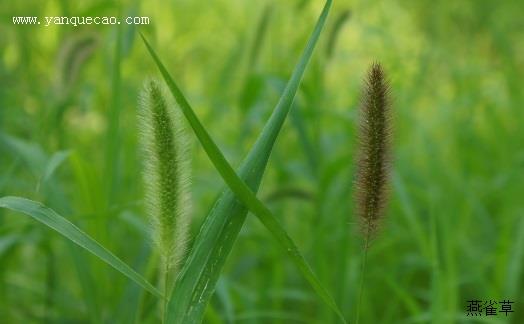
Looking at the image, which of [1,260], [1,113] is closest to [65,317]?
[1,260]

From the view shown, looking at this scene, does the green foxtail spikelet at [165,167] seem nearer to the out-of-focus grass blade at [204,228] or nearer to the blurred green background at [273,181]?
the out-of-focus grass blade at [204,228]

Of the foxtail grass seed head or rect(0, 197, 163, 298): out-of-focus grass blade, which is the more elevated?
the foxtail grass seed head

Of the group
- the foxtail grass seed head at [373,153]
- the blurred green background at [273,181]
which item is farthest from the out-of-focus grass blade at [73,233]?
the foxtail grass seed head at [373,153]

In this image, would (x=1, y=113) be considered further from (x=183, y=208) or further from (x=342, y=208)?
(x=183, y=208)

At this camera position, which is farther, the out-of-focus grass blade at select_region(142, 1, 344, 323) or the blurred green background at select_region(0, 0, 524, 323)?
the blurred green background at select_region(0, 0, 524, 323)

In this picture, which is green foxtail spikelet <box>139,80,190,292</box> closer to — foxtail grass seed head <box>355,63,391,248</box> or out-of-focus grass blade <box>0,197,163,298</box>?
out-of-focus grass blade <box>0,197,163,298</box>

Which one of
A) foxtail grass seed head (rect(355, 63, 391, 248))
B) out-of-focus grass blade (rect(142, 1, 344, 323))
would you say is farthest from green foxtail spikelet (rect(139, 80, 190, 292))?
foxtail grass seed head (rect(355, 63, 391, 248))

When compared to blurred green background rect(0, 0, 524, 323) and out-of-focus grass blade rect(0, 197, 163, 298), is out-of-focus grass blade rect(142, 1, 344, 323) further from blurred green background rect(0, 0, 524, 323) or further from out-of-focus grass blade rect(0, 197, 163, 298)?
blurred green background rect(0, 0, 524, 323)

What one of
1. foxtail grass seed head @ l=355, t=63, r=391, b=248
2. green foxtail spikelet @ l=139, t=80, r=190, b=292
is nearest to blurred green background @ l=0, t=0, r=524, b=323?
green foxtail spikelet @ l=139, t=80, r=190, b=292
